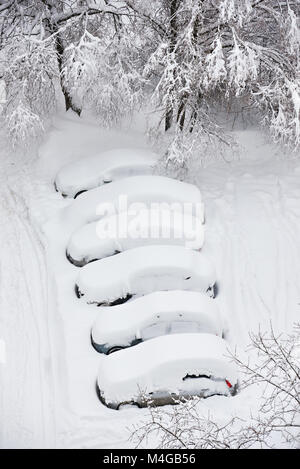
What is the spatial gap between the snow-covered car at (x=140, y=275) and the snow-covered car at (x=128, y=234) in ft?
1.55

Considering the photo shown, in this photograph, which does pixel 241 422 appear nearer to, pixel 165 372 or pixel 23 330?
pixel 165 372

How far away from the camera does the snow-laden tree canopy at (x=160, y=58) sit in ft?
36.2

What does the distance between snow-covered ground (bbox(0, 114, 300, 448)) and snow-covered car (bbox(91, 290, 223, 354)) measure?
479mm

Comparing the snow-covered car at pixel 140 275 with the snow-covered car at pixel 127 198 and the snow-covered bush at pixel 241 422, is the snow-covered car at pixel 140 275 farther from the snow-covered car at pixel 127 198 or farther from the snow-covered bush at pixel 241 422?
the snow-covered bush at pixel 241 422

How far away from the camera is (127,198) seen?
10758 mm

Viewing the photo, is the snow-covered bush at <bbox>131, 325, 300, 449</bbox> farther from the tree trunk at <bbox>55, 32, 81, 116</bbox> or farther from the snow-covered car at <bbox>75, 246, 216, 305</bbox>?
the tree trunk at <bbox>55, 32, 81, 116</bbox>

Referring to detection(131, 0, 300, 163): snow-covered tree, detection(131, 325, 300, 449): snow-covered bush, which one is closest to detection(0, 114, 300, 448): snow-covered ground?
detection(131, 325, 300, 449): snow-covered bush

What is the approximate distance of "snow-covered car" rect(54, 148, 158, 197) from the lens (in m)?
11.9

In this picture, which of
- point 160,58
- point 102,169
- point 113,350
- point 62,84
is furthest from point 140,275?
point 62,84

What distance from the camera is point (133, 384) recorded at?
7605 millimetres

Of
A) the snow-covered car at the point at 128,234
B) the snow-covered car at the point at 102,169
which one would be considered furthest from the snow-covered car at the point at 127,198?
the snow-covered car at the point at 102,169
